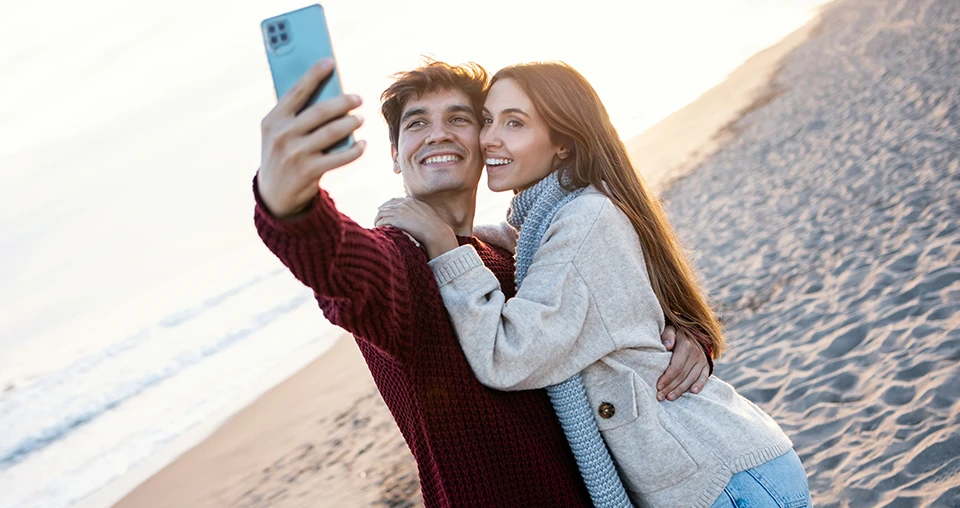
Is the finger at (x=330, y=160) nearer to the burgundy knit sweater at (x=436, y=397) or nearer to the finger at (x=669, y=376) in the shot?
the burgundy knit sweater at (x=436, y=397)

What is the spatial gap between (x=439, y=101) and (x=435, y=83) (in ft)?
0.23

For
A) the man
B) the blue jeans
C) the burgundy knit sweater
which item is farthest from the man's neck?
the blue jeans

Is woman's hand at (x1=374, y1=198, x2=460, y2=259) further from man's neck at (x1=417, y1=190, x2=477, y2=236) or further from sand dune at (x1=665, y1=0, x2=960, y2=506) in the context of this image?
sand dune at (x1=665, y1=0, x2=960, y2=506)

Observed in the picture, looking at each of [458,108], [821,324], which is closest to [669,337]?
[458,108]

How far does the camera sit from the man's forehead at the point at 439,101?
2.89m

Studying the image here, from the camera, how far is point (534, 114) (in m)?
2.64

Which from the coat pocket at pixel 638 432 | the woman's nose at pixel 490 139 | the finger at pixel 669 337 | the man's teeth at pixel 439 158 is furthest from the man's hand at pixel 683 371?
the man's teeth at pixel 439 158

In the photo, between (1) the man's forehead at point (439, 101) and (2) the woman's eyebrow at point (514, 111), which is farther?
(1) the man's forehead at point (439, 101)

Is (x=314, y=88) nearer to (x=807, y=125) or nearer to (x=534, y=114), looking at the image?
(x=534, y=114)

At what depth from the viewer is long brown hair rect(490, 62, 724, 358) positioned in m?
2.47

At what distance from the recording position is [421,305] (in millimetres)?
1967

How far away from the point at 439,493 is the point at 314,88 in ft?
4.07

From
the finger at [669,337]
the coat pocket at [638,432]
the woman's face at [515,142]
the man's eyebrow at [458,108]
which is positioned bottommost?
the coat pocket at [638,432]

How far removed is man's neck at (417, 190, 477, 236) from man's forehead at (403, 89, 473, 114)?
1.05 feet
